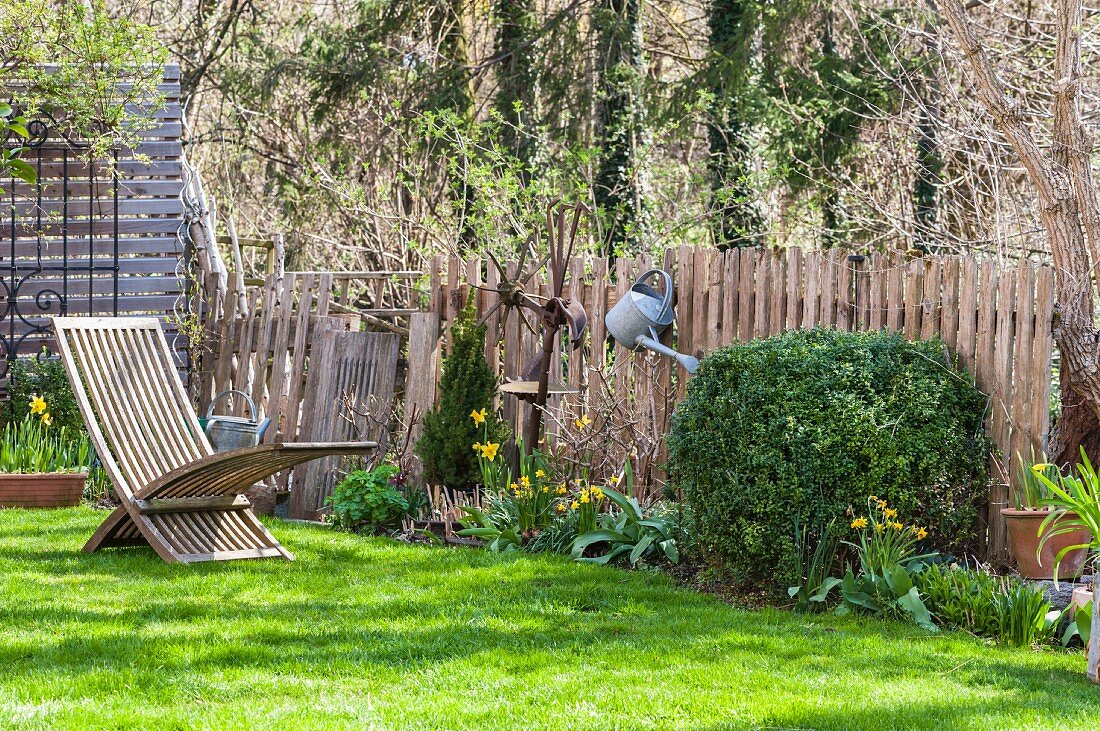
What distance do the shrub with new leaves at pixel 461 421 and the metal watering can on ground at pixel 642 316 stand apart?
0.83 meters

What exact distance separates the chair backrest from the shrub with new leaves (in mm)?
1251

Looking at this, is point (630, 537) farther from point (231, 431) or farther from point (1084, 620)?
point (231, 431)

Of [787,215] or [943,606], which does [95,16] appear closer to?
[787,215]

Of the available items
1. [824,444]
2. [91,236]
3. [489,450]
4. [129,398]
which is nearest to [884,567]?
[824,444]

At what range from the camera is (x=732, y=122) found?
11367 mm

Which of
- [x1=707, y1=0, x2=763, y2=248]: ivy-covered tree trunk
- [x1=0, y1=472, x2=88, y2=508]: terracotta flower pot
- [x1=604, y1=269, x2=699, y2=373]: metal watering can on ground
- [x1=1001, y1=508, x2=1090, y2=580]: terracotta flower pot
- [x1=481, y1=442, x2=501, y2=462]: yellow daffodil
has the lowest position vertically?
[x1=0, y1=472, x2=88, y2=508]: terracotta flower pot

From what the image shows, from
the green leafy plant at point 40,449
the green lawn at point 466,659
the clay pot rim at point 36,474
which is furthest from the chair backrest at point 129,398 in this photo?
the green leafy plant at point 40,449

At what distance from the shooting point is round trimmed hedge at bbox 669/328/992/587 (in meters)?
4.68

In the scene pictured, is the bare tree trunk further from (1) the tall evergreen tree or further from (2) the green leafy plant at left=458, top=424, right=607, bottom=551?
(1) the tall evergreen tree

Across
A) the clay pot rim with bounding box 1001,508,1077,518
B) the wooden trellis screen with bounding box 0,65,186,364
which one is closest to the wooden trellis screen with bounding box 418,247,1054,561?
the clay pot rim with bounding box 1001,508,1077,518

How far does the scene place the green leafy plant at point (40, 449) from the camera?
743 cm

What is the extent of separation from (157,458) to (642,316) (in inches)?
102

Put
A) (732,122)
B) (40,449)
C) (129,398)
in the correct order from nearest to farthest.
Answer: (129,398) < (40,449) < (732,122)

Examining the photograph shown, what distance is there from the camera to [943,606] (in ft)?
14.4
